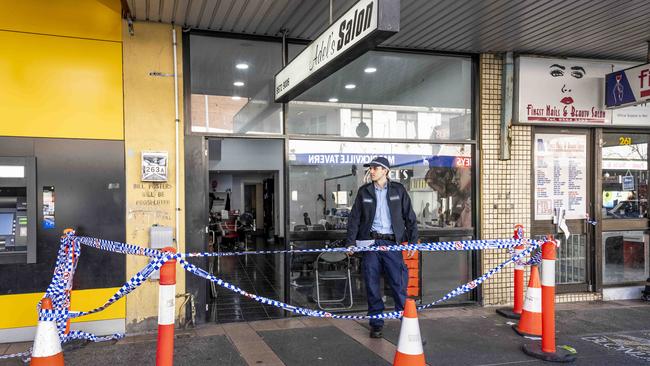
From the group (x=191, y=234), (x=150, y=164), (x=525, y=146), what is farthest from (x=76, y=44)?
(x=525, y=146)

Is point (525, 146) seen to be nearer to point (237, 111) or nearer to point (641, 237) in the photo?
point (641, 237)

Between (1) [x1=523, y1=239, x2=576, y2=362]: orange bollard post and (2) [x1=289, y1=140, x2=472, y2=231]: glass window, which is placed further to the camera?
(2) [x1=289, y1=140, x2=472, y2=231]: glass window

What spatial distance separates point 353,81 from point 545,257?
3.35 m

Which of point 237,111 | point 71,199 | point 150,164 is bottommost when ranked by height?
point 71,199

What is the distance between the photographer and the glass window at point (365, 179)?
606 cm

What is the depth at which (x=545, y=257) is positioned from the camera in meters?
4.18

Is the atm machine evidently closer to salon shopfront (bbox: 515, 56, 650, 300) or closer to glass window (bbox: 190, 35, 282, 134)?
glass window (bbox: 190, 35, 282, 134)

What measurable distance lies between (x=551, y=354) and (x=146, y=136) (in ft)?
14.8

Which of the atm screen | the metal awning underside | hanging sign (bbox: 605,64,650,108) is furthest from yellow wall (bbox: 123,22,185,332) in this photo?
hanging sign (bbox: 605,64,650,108)

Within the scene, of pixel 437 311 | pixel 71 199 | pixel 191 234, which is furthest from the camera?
pixel 437 311

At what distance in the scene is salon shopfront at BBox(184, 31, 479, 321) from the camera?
227 inches

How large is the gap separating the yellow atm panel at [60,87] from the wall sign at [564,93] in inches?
196

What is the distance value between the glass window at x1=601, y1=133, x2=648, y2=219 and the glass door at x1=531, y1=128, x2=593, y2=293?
36 centimetres

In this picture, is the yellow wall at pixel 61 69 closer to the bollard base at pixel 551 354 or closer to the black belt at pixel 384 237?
the black belt at pixel 384 237
